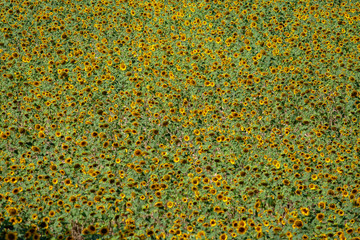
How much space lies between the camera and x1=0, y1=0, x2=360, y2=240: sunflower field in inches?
183

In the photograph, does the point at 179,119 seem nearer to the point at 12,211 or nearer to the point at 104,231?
the point at 104,231

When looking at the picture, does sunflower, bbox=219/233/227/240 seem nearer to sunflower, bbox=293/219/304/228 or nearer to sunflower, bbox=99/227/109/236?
sunflower, bbox=293/219/304/228

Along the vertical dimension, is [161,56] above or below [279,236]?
above

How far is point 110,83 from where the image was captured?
6.95 metres

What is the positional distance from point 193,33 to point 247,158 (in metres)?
4.03

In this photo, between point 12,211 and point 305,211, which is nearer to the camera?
point 12,211

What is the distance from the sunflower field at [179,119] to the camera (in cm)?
464

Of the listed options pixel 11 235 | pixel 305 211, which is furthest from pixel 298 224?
pixel 11 235

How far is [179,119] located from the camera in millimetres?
6223

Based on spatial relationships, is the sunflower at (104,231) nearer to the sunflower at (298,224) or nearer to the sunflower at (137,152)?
the sunflower at (137,152)

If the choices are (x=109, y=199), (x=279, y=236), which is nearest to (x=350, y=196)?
(x=279, y=236)

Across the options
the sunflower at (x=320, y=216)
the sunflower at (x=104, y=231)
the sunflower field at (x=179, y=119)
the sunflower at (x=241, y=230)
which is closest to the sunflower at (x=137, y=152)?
the sunflower field at (x=179, y=119)

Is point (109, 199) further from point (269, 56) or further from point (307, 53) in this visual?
point (307, 53)

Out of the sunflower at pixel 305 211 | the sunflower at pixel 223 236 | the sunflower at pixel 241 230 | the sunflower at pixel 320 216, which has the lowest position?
the sunflower at pixel 223 236
